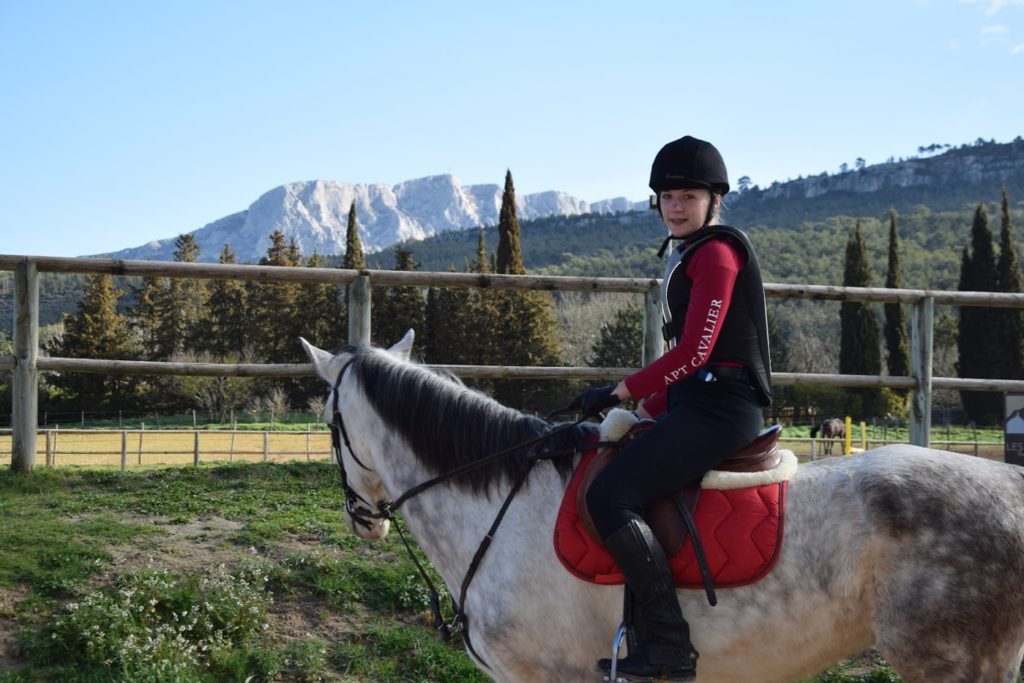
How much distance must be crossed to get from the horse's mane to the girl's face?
1023 mm

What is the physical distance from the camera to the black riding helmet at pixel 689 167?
3529 mm

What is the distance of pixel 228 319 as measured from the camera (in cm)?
4819

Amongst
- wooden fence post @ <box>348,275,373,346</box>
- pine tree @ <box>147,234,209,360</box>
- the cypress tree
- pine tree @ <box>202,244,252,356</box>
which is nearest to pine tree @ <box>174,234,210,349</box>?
pine tree @ <box>147,234,209,360</box>

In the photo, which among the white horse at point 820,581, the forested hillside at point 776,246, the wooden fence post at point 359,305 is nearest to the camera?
the white horse at point 820,581

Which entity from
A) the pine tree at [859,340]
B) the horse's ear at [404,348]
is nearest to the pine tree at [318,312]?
the pine tree at [859,340]

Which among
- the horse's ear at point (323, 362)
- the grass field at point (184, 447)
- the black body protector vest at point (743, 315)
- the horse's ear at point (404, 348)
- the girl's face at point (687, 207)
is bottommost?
the grass field at point (184, 447)

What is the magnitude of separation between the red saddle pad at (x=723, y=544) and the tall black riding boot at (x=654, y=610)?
11cm

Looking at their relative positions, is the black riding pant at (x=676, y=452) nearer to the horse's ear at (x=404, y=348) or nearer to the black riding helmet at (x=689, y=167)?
the black riding helmet at (x=689, y=167)

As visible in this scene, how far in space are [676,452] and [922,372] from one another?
630cm

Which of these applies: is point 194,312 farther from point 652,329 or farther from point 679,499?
point 679,499

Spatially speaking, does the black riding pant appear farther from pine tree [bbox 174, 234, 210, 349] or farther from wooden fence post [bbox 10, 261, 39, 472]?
pine tree [bbox 174, 234, 210, 349]

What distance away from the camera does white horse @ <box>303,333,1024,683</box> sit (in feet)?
10.2

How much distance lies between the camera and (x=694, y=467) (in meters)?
3.29

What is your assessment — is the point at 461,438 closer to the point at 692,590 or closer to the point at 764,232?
the point at 692,590
